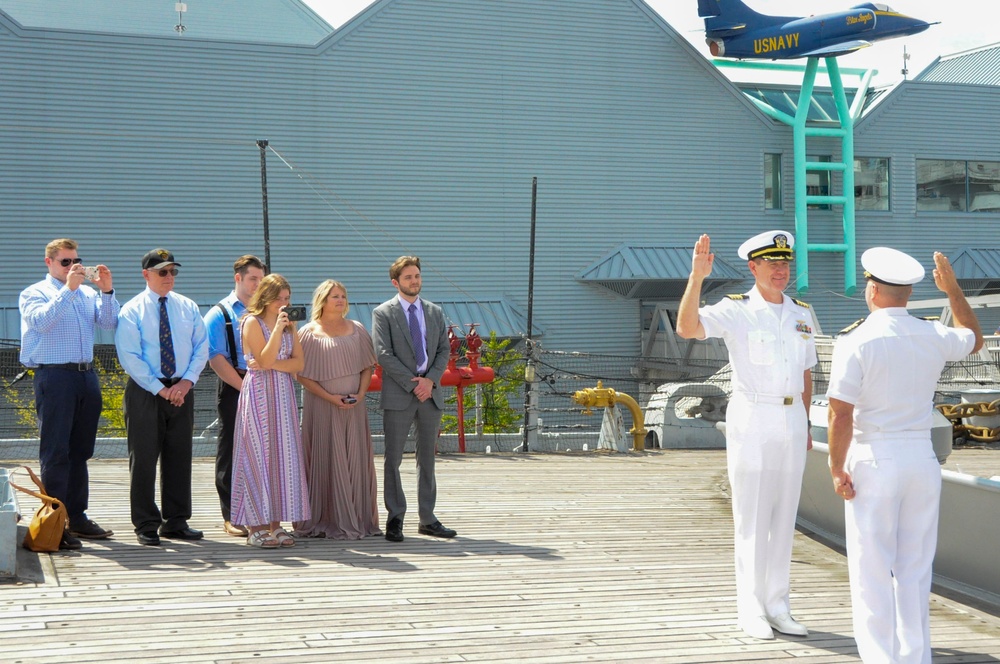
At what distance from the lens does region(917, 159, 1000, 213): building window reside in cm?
2972

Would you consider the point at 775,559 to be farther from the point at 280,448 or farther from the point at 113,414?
the point at 113,414

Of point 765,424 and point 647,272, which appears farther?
point 647,272

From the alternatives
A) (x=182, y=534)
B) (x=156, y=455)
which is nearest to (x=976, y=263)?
(x=182, y=534)

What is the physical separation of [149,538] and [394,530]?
1.53 m

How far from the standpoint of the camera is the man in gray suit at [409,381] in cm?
759

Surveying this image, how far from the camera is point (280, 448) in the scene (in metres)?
7.32

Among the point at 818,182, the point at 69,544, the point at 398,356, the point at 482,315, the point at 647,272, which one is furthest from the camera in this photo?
the point at 818,182

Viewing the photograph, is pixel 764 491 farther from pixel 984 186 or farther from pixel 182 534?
pixel 984 186

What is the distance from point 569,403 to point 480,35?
847 centimetres

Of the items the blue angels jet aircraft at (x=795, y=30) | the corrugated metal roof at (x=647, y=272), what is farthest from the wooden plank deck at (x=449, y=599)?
the blue angels jet aircraft at (x=795, y=30)

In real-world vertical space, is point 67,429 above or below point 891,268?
below

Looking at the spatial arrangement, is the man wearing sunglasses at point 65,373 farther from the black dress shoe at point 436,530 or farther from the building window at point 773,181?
the building window at point 773,181

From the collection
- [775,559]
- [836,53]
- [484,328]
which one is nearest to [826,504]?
[775,559]

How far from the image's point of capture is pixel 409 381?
7594 millimetres
